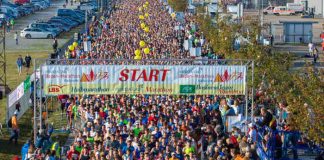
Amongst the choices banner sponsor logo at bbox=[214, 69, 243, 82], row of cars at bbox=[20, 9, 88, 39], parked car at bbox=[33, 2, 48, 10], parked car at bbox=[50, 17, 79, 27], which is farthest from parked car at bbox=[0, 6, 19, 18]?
banner sponsor logo at bbox=[214, 69, 243, 82]

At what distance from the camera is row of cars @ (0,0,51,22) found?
244 ft

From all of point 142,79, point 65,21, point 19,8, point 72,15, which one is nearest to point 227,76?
point 142,79

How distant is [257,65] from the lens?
31.0 metres

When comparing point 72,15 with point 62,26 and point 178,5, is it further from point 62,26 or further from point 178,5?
point 178,5

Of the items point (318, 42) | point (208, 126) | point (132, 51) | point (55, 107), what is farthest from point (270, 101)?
point (318, 42)

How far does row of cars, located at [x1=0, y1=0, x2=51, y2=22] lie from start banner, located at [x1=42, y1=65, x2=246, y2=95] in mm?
42742

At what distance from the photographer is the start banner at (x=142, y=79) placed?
24891 mm

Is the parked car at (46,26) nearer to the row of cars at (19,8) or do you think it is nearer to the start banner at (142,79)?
the row of cars at (19,8)

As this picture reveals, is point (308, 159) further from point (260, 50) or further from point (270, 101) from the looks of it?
point (260, 50)

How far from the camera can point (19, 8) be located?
84.1 meters

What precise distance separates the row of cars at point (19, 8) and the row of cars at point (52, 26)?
453 cm

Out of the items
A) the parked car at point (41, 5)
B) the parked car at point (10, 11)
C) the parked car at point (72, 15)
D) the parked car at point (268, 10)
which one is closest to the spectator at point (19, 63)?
the parked car at point (72, 15)

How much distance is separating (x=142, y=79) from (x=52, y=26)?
129ft

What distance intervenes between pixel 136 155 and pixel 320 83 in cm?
503
